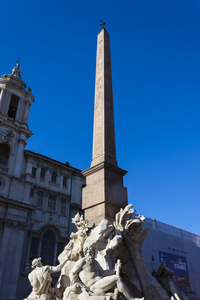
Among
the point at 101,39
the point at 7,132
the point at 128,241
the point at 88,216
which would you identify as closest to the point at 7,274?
the point at 7,132

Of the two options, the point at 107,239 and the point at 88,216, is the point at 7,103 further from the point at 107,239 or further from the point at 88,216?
the point at 107,239

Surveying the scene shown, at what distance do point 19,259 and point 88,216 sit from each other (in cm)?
1515

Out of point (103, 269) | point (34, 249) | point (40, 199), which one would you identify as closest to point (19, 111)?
point (40, 199)

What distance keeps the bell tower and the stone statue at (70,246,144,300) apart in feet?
64.2

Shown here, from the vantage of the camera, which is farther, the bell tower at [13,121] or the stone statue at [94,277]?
the bell tower at [13,121]

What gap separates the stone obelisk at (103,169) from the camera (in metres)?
9.23

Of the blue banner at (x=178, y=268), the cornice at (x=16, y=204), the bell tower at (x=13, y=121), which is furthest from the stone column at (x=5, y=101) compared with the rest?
the blue banner at (x=178, y=268)

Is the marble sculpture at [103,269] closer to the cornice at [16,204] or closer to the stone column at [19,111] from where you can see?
the cornice at [16,204]

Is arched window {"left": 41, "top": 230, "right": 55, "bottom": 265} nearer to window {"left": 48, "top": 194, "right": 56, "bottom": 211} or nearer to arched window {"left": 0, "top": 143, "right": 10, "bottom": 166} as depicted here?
window {"left": 48, "top": 194, "right": 56, "bottom": 211}

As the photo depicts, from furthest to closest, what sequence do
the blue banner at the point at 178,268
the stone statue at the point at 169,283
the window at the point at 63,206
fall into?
the blue banner at the point at 178,268 < the window at the point at 63,206 < the stone statue at the point at 169,283

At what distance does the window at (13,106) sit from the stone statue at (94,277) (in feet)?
80.3

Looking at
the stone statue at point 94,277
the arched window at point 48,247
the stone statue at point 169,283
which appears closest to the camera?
the stone statue at point 94,277

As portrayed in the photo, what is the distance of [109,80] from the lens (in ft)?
42.1

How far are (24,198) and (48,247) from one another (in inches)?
199
